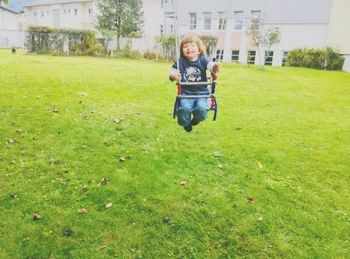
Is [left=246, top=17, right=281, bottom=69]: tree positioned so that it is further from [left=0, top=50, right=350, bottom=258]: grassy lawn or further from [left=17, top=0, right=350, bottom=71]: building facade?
[left=0, top=50, right=350, bottom=258]: grassy lawn

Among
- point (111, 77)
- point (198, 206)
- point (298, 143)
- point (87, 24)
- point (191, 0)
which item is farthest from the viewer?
point (87, 24)

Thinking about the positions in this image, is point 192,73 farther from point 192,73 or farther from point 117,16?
point 117,16

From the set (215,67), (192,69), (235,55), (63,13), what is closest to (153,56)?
(235,55)

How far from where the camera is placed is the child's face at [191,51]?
173 inches

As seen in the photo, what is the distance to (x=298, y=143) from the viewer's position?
679cm

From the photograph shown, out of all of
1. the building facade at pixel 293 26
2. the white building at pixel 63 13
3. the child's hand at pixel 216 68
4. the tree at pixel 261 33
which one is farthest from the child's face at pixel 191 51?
the white building at pixel 63 13

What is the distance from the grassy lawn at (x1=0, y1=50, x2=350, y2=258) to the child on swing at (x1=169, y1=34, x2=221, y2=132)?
4.11 ft

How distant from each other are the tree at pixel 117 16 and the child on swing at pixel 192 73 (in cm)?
2274

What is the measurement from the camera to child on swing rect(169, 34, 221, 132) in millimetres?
4414

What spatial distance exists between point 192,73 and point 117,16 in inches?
939

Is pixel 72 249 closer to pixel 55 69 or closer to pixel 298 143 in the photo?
pixel 298 143

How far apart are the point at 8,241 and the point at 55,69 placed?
11.1 metres

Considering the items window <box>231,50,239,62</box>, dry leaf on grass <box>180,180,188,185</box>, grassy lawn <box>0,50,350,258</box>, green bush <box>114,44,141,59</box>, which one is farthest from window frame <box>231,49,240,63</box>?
dry leaf on grass <box>180,180,188,185</box>

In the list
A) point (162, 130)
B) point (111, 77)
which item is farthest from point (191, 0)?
point (162, 130)
